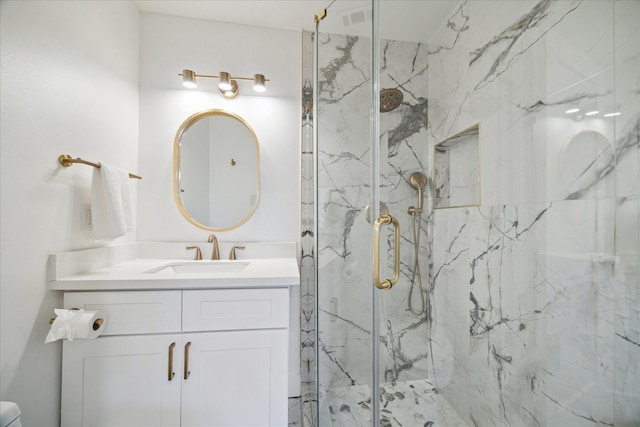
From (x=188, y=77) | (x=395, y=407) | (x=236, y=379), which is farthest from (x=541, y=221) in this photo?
(x=188, y=77)

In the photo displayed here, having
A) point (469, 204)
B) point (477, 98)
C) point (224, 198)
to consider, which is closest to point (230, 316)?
point (224, 198)

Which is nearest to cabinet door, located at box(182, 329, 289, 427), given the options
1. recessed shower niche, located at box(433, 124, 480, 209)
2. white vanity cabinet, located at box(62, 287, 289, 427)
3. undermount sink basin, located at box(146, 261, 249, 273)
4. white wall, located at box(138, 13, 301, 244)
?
white vanity cabinet, located at box(62, 287, 289, 427)

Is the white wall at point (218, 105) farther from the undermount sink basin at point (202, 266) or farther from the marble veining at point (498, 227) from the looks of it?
the marble veining at point (498, 227)

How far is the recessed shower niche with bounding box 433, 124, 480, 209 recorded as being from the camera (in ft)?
3.95

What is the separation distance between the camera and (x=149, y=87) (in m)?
1.73

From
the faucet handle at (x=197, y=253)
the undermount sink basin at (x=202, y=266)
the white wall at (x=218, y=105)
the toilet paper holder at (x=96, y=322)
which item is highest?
the white wall at (x=218, y=105)

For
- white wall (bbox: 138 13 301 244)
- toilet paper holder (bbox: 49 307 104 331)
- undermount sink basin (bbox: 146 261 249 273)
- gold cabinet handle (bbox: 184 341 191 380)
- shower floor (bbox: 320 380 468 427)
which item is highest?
white wall (bbox: 138 13 301 244)

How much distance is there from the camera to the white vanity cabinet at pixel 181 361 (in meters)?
1.10

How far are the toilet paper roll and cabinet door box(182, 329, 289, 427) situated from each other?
0.35 metres

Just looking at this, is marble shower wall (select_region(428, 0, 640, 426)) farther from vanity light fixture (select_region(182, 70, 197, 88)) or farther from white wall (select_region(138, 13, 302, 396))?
vanity light fixture (select_region(182, 70, 197, 88))

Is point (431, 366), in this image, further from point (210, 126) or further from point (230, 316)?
point (210, 126)

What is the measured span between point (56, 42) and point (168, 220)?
3.31 ft

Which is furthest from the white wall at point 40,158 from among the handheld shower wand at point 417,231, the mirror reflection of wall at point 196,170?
the handheld shower wand at point 417,231

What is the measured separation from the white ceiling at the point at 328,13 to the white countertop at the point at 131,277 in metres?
1.13
